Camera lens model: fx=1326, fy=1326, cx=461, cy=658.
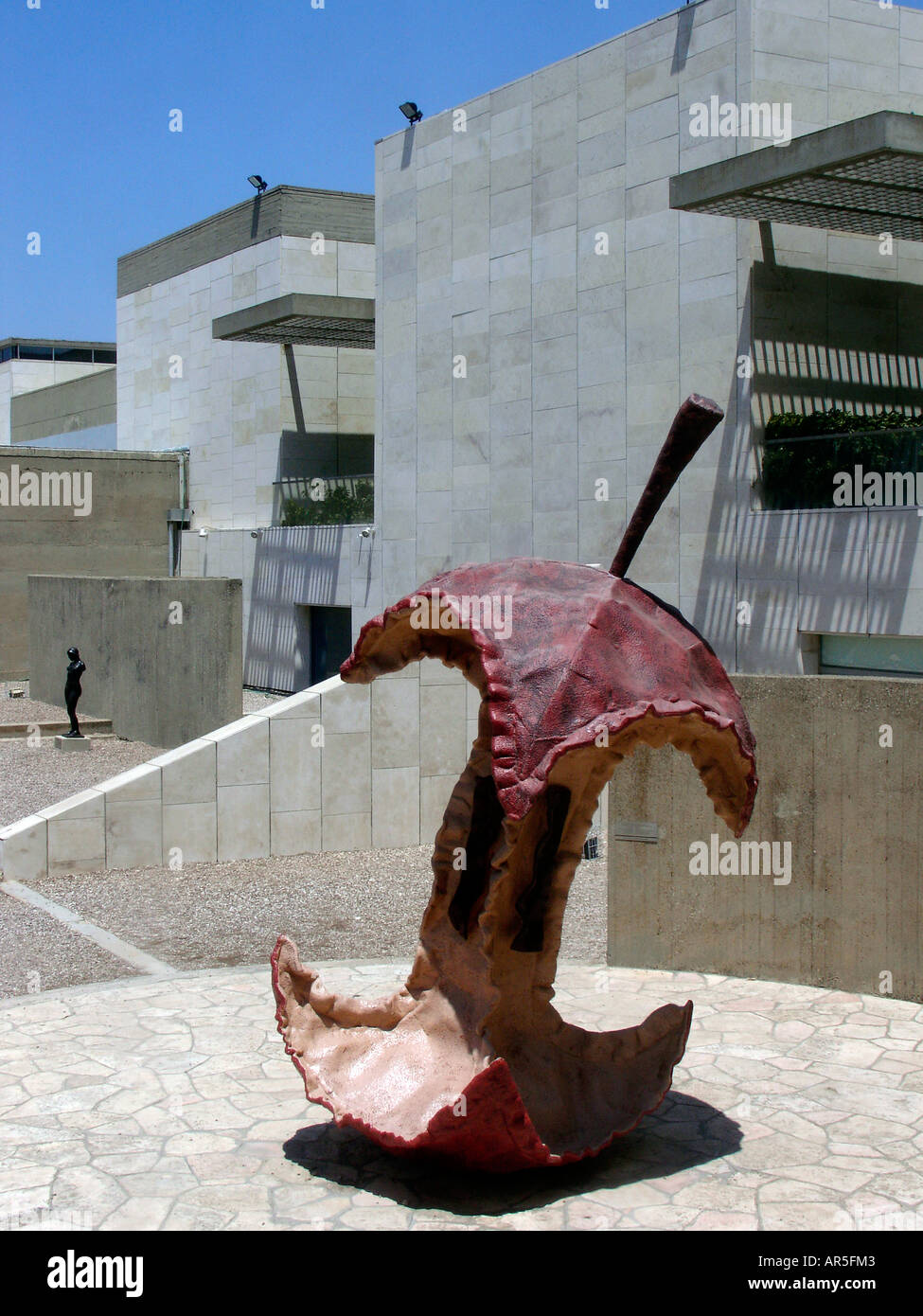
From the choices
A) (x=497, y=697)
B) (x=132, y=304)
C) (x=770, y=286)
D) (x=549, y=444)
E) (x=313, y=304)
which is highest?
(x=132, y=304)

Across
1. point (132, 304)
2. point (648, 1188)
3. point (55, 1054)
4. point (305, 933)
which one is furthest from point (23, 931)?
point (132, 304)

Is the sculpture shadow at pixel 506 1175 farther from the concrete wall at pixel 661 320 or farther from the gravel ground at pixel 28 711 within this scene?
the gravel ground at pixel 28 711

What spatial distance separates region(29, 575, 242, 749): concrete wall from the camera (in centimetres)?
1875

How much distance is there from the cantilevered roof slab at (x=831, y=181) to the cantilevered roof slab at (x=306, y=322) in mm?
10261

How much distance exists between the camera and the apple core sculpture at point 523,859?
559 centimetres

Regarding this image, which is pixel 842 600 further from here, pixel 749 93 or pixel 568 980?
pixel 568 980

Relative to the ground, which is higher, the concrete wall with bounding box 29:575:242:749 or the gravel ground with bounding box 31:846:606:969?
the concrete wall with bounding box 29:575:242:749

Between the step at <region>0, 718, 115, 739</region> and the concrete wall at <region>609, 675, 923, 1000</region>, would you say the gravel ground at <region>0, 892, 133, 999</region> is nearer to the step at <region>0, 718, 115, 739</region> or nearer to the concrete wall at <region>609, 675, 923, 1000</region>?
the concrete wall at <region>609, 675, 923, 1000</region>

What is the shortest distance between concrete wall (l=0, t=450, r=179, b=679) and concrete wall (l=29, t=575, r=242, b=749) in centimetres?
465

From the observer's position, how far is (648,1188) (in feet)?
20.4

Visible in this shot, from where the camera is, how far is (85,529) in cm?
3083

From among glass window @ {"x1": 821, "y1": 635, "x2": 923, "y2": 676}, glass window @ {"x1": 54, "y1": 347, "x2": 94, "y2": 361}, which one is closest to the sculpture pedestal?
glass window @ {"x1": 821, "y1": 635, "x2": 923, "y2": 676}

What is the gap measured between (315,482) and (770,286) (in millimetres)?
12900

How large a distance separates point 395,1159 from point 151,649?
1490 cm
